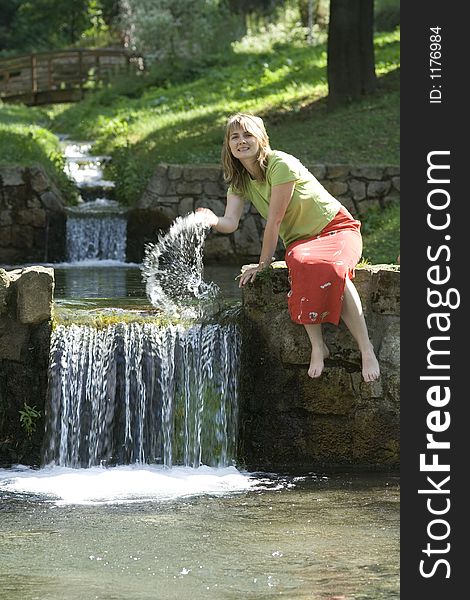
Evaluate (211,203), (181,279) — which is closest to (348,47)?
(211,203)

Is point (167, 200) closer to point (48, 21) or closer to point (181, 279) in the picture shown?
point (181, 279)

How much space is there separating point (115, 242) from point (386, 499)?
7210mm

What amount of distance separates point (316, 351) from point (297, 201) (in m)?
0.89

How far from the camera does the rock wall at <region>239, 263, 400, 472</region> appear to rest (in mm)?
7934

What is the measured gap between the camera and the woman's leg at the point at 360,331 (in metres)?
7.57

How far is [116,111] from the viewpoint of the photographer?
2136cm

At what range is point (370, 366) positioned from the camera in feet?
25.0

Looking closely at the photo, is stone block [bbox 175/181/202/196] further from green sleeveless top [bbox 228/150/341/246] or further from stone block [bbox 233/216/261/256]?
green sleeveless top [bbox 228/150/341/246]

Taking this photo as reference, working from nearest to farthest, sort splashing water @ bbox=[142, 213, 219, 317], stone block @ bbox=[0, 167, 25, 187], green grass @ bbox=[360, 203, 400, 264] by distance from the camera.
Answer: splashing water @ bbox=[142, 213, 219, 317] → green grass @ bbox=[360, 203, 400, 264] → stone block @ bbox=[0, 167, 25, 187]

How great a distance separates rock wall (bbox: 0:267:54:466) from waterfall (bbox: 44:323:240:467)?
3.2 inches

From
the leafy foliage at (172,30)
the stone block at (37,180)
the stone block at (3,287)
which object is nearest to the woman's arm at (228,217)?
the stone block at (3,287)

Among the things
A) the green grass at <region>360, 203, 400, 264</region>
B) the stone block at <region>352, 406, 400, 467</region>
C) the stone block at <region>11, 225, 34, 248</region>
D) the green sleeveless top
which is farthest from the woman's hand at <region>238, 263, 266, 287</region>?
the stone block at <region>11, 225, 34, 248</region>

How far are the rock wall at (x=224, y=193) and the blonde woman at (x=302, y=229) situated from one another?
18.9 ft

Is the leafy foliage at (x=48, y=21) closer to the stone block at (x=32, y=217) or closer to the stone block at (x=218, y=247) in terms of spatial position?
the stone block at (x=32, y=217)
